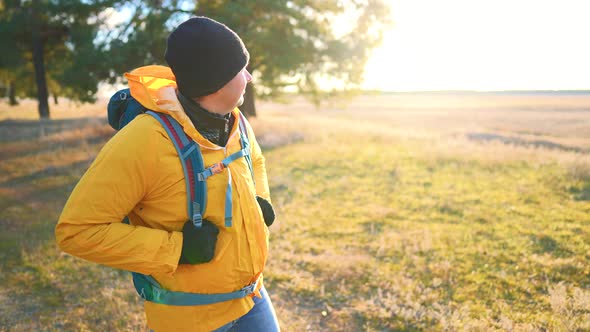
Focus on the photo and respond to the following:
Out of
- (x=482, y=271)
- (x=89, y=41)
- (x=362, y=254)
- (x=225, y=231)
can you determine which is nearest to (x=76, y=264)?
(x=362, y=254)

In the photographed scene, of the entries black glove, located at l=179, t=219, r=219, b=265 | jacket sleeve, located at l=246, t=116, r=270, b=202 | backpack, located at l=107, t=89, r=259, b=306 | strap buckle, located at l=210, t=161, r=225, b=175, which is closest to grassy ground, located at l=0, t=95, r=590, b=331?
jacket sleeve, located at l=246, t=116, r=270, b=202

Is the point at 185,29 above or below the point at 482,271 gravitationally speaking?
above

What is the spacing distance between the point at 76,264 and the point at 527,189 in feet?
25.7

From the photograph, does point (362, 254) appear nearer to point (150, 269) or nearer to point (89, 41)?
point (150, 269)

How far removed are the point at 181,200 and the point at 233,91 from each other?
522 millimetres

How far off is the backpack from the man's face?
21 cm

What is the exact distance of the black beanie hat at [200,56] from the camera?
1.67 metres

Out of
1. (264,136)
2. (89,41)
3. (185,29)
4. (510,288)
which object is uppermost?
(89,41)

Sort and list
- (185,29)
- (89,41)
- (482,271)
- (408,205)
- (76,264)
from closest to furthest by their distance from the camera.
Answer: (185,29) < (482,271) < (76,264) < (408,205) < (89,41)

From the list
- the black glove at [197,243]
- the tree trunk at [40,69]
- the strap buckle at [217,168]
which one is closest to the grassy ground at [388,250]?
the black glove at [197,243]

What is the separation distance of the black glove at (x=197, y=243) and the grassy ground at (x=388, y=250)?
250cm

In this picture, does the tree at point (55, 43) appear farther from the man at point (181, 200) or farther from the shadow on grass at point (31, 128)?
the man at point (181, 200)

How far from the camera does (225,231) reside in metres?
1.71

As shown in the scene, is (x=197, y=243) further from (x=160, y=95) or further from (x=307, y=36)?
(x=307, y=36)
